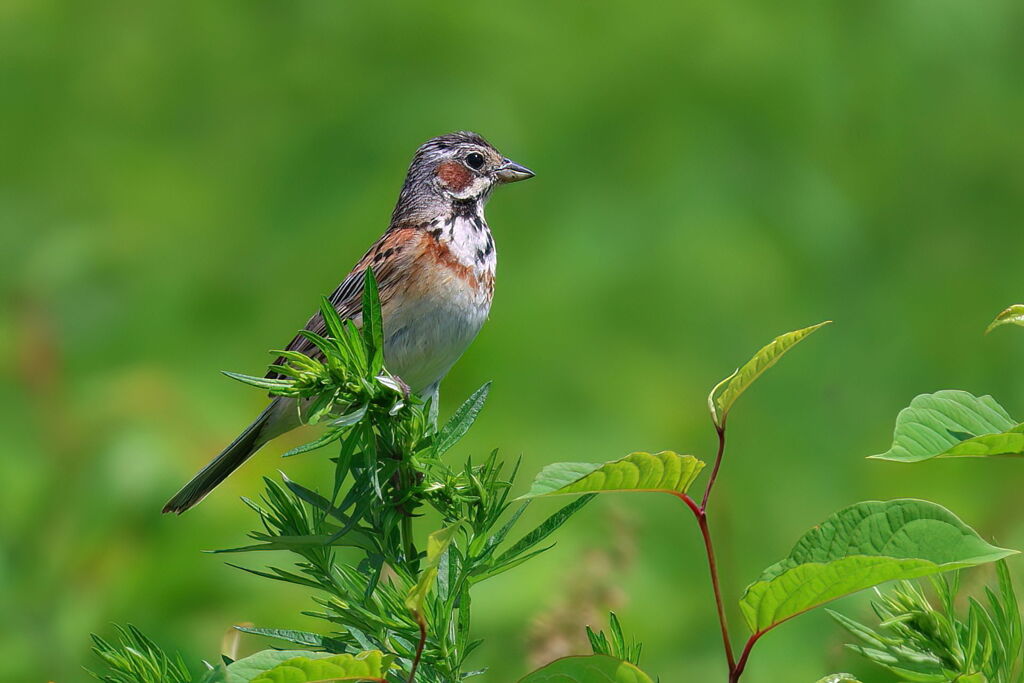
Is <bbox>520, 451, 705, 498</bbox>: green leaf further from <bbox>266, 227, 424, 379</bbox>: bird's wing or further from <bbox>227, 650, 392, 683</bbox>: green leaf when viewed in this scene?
<bbox>266, 227, 424, 379</bbox>: bird's wing

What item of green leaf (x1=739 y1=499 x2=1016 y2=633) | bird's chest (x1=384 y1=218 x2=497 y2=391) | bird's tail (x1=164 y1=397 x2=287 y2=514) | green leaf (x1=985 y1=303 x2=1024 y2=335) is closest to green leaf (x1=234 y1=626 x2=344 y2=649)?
green leaf (x1=739 y1=499 x2=1016 y2=633)

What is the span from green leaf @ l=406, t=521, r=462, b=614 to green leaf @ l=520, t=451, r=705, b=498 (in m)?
0.04

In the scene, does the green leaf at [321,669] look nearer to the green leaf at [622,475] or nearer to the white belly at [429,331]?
the green leaf at [622,475]

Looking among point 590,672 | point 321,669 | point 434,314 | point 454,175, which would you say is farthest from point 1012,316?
point 454,175

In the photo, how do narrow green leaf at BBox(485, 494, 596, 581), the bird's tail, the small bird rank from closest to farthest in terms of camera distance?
narrow green leaf at BBox(485, 494, 596, 581)
the bird's tail
the small bird

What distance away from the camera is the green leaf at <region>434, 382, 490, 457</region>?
65 cm

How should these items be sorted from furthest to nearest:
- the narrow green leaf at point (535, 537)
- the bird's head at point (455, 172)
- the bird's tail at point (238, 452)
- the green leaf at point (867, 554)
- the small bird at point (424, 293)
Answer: the bird's head at point (455, 172)
the small bird at point (424, 293)
the bird's tail at point (238, 452)
the narrow green leaf at point (535, 537)
the green leaf at point (867, 554)

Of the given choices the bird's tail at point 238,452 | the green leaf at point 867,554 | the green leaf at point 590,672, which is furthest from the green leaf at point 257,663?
the bird's tail at point 238,452

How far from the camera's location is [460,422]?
65cm

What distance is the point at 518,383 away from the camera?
2463 millimetres

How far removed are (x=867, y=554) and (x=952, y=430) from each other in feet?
0.35

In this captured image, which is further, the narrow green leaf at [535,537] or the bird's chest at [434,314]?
the bird's chest at [434,314]

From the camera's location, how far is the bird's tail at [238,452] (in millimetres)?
1431

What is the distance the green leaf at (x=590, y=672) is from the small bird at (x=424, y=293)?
1.01 meters
